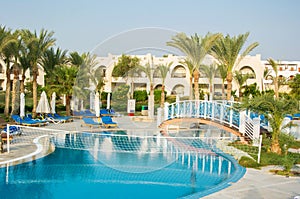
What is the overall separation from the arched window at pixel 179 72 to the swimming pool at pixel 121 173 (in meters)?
32.2

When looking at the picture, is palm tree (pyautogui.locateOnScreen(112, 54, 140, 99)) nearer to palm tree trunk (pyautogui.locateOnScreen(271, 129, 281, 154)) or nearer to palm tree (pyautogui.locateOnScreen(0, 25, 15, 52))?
palm tree (pyautogui.locateOnScreen(0, 25, 15, 52))

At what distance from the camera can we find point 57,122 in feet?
68.9

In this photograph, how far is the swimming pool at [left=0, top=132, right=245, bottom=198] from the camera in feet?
26.8

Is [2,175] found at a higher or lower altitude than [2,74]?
lower

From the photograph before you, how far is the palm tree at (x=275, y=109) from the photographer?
10.9 m

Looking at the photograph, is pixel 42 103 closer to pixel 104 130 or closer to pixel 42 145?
pixel 104 130

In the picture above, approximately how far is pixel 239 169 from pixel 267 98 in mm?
2816

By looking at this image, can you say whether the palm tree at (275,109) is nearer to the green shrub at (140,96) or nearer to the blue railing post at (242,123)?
the blue railing post at (242,123)

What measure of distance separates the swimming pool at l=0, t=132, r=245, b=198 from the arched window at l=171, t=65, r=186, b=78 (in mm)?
32208

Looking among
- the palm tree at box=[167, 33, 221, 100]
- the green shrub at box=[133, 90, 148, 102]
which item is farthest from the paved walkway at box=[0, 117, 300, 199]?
the green shrub at box=[133, 90, 148, 102]

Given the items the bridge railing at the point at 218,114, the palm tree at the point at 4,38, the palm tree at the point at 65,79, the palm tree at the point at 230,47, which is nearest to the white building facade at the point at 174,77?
the palm tree at the point at 65,79

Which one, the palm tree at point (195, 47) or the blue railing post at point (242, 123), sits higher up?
the palm tree at point (195, 47)

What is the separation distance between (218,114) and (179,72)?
32.0 meters

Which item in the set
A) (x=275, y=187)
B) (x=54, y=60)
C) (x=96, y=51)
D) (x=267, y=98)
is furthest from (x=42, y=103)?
(x=275, y=187)
